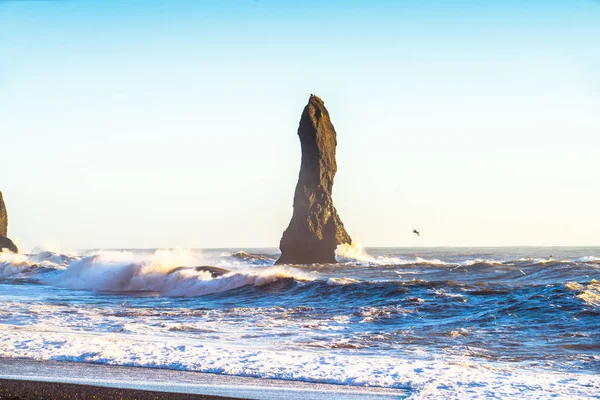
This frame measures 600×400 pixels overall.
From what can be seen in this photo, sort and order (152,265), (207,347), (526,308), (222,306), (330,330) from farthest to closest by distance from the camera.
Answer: (152,265) < (222,306) < (526,308) < (330,330) < (207,347)

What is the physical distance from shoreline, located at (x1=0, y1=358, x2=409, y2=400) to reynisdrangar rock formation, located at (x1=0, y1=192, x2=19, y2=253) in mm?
70153

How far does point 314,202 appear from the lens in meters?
62.1

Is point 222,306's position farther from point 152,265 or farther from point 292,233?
point 292,233

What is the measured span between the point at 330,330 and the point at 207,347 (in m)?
4.20

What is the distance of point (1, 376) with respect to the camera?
9.44 metres

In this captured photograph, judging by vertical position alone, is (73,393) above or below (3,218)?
below

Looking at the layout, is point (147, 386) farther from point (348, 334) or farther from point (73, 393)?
point (348, 334)

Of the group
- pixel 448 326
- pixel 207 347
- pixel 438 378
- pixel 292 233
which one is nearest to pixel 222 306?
pixel 448 326

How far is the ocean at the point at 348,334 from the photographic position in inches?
389

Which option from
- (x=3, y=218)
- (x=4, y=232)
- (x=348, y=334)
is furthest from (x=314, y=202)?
(x=348, y=334)

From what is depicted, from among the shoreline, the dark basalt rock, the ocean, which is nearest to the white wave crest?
the ocean

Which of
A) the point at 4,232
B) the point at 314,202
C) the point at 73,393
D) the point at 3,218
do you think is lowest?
the point at 73,393

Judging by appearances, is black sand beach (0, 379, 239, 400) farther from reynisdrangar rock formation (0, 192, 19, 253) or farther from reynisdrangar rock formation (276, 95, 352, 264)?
reynisdrangar rock formation (0, 192, 19, 253)

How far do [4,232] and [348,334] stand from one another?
74.4 metres
